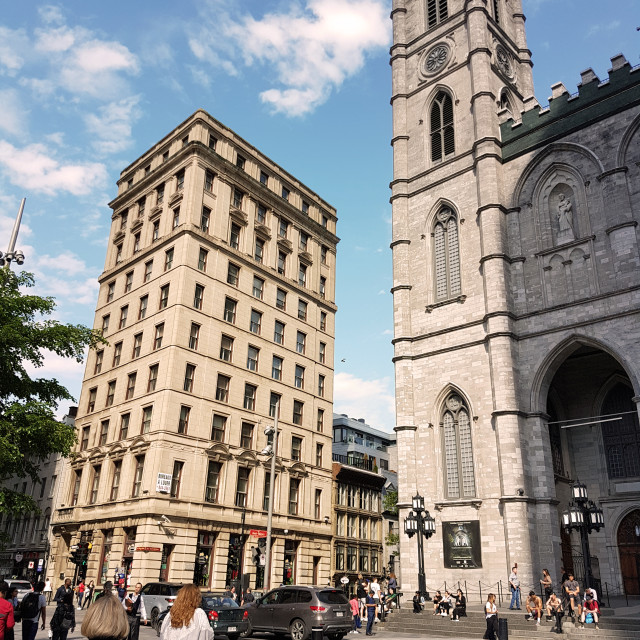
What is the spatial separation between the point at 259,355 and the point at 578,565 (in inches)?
966

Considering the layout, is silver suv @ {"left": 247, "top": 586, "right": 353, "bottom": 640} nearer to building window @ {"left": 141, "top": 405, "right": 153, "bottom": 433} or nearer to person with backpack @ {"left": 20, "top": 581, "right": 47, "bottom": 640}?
person with backpack @ {"left": 20, "top": 581, "right": 47, "bottom": 640}

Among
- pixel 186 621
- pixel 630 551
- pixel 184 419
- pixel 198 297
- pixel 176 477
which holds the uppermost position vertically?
pixel 198 297

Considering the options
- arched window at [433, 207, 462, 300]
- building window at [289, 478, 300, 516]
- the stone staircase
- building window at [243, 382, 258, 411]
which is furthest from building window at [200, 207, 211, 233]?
the stone staircase

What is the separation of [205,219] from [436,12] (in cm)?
2119

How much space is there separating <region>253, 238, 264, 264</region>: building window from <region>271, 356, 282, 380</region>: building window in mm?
7756

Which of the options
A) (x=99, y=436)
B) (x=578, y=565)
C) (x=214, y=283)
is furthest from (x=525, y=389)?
(x=99, y=436)

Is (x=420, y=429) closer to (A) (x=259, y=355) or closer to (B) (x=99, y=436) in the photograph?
(A) (x=259, y=355)

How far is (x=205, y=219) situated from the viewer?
43.6m

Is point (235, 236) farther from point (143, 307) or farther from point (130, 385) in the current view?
point (130, 385)

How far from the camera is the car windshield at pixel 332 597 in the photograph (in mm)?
18750

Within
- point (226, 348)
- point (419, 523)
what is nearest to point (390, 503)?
point (226, 348)

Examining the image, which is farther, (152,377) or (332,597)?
(152,377)

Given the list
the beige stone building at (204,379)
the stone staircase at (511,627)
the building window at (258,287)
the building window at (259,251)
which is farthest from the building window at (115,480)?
the stone staircase at (511,627)

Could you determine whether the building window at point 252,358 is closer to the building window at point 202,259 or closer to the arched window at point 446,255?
the building window at point 202,259
